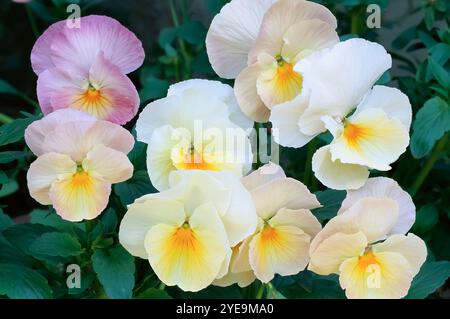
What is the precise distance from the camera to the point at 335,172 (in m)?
0.70

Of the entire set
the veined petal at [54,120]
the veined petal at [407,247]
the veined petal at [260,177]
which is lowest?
the veined petal at [407,247]

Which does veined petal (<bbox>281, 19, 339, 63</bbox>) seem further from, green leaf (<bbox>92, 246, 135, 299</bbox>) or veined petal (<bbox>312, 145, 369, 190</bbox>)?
green leaf (<bbox>92, 246, 135, 299</bbox>)

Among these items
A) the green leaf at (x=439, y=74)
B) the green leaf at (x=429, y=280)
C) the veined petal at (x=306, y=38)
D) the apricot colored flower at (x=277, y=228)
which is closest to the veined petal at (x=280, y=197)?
the apricot colored flower at (x=277, y=228)

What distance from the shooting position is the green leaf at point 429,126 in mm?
957

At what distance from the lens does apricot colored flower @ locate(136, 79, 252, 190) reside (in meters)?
0.69

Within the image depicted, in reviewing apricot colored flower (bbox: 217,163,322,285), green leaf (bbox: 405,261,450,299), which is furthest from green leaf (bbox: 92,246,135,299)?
green leaf (bbox: 405,261,450,299)

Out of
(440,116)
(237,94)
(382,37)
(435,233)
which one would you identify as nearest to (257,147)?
(237,94)

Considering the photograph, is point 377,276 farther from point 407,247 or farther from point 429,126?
point 429,126

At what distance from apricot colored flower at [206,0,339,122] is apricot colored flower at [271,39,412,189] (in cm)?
3

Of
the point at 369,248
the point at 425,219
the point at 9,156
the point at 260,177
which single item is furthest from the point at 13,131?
the point at 425,219

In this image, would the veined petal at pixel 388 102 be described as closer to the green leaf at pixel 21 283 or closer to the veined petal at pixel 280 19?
the veined petal at pixel 280 19

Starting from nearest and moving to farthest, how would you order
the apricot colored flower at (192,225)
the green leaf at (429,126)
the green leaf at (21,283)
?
the apricot colored flower at (192,225) < the green leaf at (21,283) < the green leaf at (429,126)

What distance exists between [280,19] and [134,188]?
0.74 ft

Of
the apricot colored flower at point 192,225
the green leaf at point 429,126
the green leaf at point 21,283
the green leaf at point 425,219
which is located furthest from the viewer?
the green leaf at point 425,219
